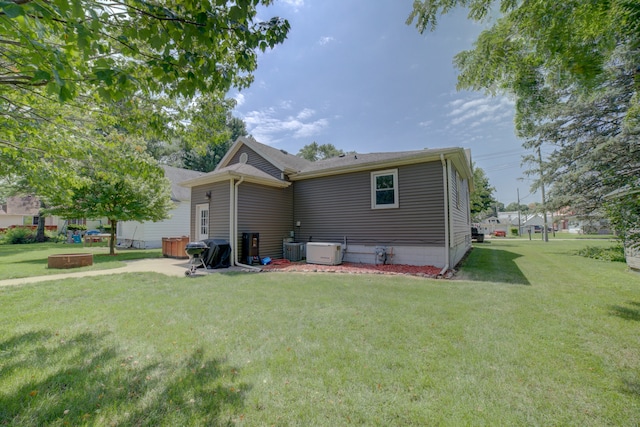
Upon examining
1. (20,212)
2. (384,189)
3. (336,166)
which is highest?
(336,166)

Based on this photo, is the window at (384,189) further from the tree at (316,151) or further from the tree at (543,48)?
the tree at (316,151)

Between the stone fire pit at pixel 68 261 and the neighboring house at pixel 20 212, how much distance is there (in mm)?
27896

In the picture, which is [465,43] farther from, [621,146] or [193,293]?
[621,146]

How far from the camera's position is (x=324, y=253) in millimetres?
9680

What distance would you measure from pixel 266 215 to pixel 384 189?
15.7ft

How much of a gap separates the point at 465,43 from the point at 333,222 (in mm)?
7205

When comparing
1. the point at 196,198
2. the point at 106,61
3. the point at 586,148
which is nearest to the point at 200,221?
the point at 196,198

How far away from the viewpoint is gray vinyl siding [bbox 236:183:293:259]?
9875 millimetres

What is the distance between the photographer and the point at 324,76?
10.9 m

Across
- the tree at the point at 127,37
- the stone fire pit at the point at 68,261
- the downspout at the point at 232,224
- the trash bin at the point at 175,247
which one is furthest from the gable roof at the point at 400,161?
the stone fire pit at the point at 68,261

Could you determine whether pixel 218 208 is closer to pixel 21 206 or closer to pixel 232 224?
Answer: pixel 232 224

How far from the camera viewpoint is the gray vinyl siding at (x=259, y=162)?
1188 cm

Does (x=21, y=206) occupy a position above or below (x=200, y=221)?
above

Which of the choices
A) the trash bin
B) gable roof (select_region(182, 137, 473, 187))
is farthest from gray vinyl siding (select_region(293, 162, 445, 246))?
the trash bin
